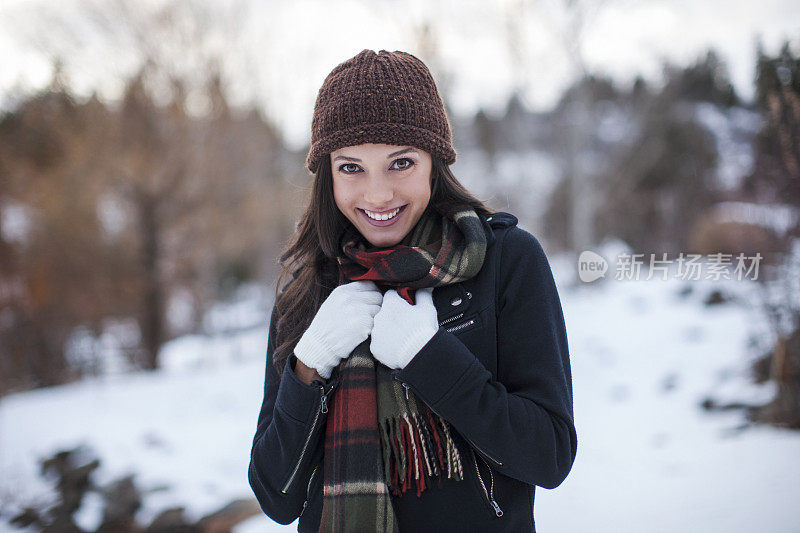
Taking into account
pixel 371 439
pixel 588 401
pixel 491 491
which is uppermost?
pixel 371 439

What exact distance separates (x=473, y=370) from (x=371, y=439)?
1.03ft

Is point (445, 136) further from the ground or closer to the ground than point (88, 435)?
further from the ground

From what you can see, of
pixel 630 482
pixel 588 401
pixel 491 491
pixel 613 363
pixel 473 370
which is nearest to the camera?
pixel 473 370

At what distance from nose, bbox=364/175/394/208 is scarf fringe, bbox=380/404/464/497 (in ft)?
1.65

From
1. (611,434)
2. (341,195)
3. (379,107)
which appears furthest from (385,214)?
(611,434)

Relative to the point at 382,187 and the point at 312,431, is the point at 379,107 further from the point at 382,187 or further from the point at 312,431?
the point at 312,431

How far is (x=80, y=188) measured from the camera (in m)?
7.70

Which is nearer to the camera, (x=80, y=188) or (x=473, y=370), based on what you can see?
(x=473, y=370)

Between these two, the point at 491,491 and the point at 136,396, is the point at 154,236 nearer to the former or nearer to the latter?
the point at 136,396

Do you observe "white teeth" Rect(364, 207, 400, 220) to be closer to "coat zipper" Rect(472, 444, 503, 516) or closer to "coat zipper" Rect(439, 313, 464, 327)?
"coat zipper" Rect(439, 313, 464, 327)

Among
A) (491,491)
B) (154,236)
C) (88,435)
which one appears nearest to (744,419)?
(491,491)

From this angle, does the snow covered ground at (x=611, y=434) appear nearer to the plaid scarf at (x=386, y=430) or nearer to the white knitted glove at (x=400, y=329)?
the plaid scarf at (x=386, y=430)

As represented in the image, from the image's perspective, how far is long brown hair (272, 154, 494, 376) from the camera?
4.55ft

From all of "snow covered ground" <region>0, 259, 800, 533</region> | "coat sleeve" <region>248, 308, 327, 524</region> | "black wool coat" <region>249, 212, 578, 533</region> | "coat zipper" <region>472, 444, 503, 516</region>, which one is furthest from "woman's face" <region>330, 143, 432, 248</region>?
"snow covered ground" <region>0, 259, 800, 533</region>
